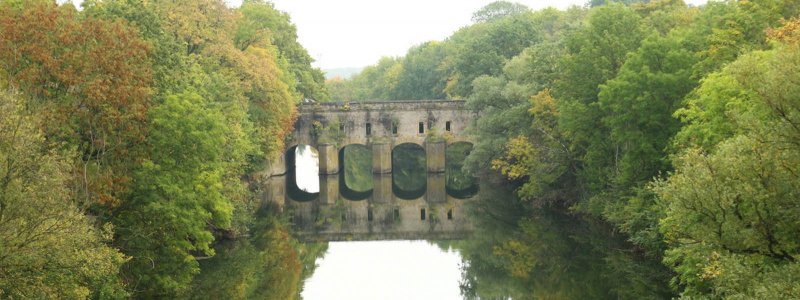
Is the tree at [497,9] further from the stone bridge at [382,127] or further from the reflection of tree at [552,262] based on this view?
the reflection of tree at [552,262]

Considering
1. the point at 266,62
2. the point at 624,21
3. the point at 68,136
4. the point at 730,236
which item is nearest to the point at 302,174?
the point at 266,62

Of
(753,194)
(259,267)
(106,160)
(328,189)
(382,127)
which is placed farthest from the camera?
(382,127)

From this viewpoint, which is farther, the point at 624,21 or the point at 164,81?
the point at 624,21

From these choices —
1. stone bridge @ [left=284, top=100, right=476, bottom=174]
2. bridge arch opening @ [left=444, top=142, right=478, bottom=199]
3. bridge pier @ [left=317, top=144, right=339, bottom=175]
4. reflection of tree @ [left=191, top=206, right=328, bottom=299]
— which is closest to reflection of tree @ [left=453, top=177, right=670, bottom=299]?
reflection of tree @ [left=191, top=206, right=328, bottom=299]

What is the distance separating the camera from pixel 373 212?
47.8 m

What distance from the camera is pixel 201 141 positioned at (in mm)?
25203

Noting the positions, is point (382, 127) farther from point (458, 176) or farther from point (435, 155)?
point (458, 176)

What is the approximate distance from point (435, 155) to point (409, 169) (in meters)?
10.6

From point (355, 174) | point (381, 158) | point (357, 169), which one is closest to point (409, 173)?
point (355, 174)

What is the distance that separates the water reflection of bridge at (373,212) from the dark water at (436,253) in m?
0.06

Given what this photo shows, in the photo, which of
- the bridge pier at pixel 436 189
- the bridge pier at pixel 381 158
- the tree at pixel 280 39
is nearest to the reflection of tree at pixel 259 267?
the tree at pixel 280 39

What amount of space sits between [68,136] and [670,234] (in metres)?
14.8

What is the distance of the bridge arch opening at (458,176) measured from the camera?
54122 millimetres

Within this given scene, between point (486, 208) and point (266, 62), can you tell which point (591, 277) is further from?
point (266, 62)
